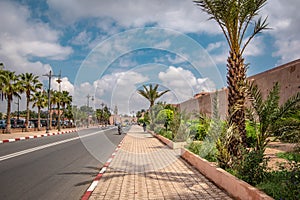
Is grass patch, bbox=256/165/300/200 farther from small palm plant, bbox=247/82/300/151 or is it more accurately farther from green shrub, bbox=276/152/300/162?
small palm plant, bbox=247/82/300/151

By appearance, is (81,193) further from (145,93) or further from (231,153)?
(145,93)

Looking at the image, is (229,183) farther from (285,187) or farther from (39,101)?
(39,101)

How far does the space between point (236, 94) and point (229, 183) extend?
315 centimetres

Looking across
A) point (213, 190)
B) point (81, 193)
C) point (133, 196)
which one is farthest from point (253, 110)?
point (81, 193)

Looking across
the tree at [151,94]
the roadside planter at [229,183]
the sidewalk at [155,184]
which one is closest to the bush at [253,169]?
the roadside planter at [229,183]

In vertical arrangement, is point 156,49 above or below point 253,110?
above

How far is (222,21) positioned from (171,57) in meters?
8.42

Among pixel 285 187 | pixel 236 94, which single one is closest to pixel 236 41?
pixel 236 94

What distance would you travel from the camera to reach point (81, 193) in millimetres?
6457

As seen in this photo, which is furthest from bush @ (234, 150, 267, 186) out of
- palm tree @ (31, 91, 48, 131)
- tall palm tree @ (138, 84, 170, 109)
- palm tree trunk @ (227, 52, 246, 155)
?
palm tree @ (31, 91, 48, 131)

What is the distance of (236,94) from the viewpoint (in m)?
8.35

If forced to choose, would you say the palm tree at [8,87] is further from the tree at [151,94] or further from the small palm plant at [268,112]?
the small palm plant at [268,112]

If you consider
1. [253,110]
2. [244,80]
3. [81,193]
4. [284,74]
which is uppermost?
[284,74]

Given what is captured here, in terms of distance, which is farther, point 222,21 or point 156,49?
point 156,49
